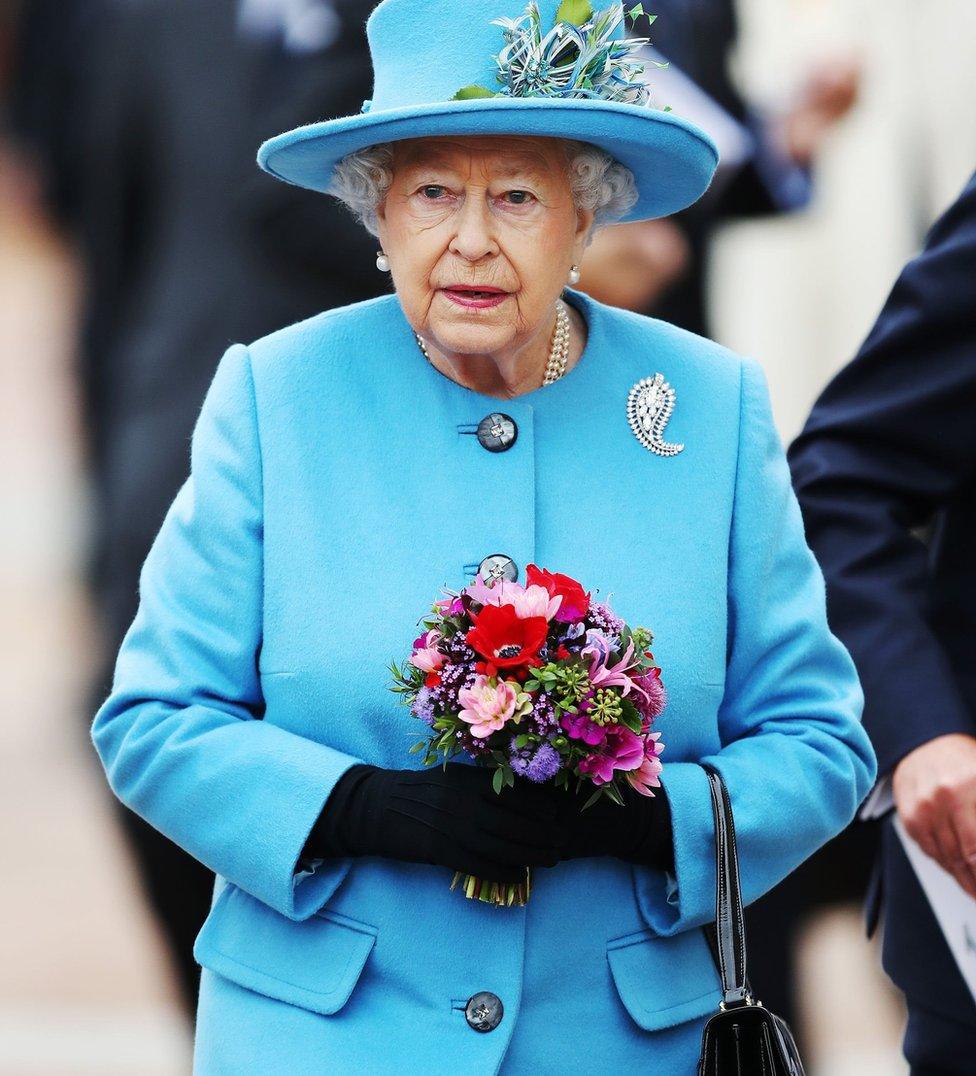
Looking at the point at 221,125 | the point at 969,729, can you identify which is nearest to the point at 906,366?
the point at 969,729

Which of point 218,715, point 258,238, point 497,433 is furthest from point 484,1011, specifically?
point 258,238

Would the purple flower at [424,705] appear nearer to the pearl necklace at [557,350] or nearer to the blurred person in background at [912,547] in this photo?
the pearl necklace at [557,350]

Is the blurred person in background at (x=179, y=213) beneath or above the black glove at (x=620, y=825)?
above

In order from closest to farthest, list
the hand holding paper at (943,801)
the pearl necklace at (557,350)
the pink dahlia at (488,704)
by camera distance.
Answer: the pink dahlia at (488,704) < the pearl necklace at (557,350) < the hand holding paper at (943,801)

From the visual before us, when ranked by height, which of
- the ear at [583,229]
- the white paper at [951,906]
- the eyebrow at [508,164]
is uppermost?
the eyebrow at [508,164]

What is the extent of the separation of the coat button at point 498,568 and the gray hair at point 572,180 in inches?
20.3

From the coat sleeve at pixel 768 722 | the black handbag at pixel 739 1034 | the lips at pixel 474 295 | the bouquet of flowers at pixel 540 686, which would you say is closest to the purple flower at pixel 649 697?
the bouquet of flowers at pixel 540 686

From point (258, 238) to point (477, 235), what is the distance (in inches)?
57.2

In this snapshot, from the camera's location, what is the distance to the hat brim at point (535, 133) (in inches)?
103

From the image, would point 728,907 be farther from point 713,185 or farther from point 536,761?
point 713,185

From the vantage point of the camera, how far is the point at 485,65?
2.75 metres

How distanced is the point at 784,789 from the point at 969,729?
581mm

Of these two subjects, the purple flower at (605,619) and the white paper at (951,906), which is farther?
the white paper at (951,906)

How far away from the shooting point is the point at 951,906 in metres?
A: 3.23
